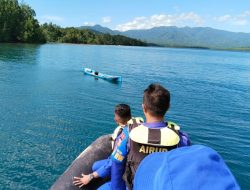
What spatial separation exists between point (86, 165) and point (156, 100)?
2.98 metres

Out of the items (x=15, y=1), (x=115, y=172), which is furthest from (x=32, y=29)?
(x=115, y=172)

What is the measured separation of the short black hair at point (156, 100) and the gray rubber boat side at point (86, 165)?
2352 mm

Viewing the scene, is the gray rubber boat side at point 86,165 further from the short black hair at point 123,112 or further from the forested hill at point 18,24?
the forested hill at point 18,24

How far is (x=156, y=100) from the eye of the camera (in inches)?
125

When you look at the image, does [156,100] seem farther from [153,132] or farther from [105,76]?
[105,76]

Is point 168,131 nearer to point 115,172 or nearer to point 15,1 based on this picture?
point 115,172

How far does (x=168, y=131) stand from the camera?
332 centimetres

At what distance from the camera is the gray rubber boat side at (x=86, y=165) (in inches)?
206

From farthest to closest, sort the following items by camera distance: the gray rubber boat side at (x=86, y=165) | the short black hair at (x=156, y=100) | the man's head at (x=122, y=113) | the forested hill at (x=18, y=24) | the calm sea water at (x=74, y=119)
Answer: the forested hill at (x=18, y=24) < the calm sea water at (x=74, y=119) < the gray rubber boat side at (x=86, y=165) < the man's head at (x=122, y=113) < the short black hair at (x=156, y=100)

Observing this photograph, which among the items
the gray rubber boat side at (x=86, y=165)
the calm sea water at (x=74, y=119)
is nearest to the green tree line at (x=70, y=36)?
the calm sea water at (x=74, y=119)

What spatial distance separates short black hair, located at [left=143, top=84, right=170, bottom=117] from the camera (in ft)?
10.5

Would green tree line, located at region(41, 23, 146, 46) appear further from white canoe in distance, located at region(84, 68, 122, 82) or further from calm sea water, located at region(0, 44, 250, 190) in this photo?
calm sea water, located at region(0, 44, 250, 190)

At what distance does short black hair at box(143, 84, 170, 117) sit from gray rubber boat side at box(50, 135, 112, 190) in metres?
2.35

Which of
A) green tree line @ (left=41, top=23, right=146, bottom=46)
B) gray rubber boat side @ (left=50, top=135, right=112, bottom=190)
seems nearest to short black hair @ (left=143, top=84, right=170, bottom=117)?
gray rubber boat side @ (left=50, top=135, right=112, bottom=190)
